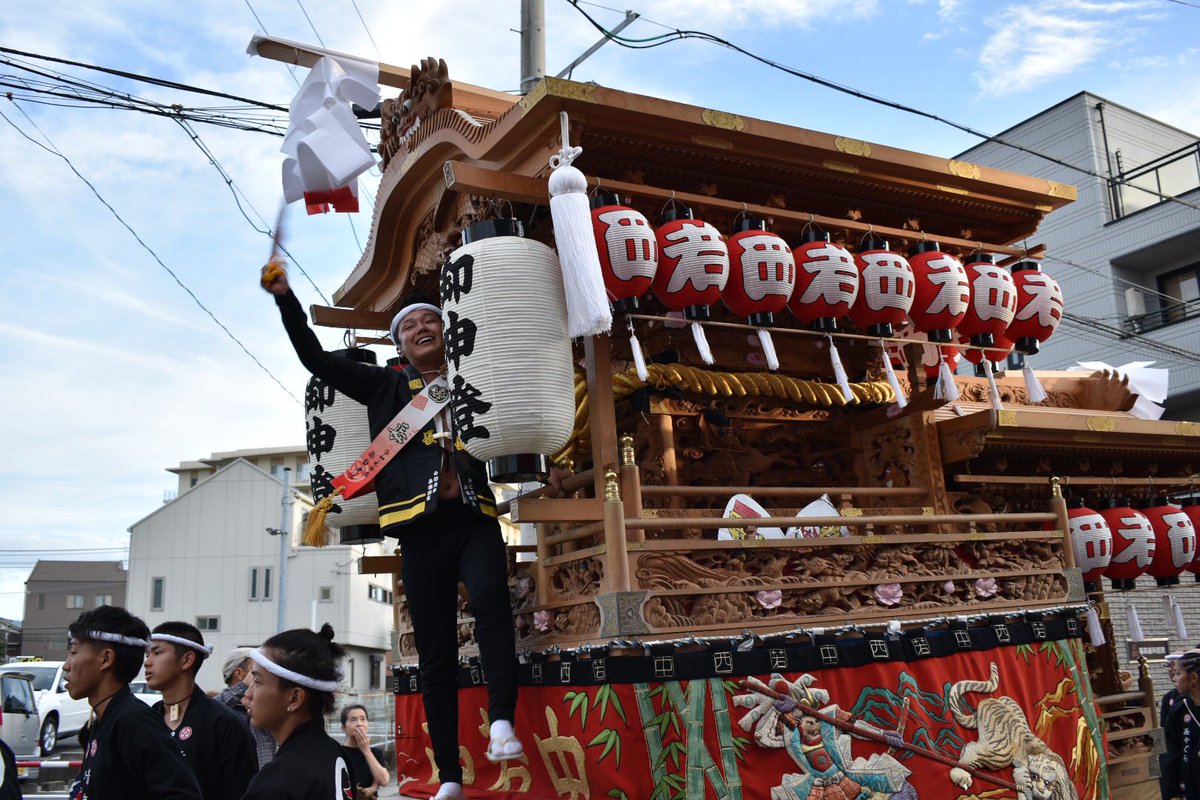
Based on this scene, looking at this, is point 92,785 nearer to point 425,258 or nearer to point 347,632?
point 425,258

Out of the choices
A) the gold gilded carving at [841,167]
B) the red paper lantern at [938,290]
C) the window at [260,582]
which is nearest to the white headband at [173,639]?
the gold gilded carving at [841,167]

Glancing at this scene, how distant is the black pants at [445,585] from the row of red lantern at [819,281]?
1.61m

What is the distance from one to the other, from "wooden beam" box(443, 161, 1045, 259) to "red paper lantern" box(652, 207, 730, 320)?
0.34 m

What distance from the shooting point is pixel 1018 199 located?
304 inches

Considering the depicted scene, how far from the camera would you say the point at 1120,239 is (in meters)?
19.5

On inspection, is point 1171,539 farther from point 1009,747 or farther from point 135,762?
point 135,762

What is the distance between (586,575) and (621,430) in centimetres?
202

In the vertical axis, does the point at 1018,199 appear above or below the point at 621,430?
above

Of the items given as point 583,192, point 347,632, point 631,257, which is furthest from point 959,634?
point 347,632

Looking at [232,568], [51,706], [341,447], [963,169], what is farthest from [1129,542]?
[232,568]

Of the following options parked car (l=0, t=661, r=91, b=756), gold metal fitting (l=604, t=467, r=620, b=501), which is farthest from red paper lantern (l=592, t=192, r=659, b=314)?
parked car (l=0, t=661, r=91, b=756)

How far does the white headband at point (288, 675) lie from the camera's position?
3.19 metres

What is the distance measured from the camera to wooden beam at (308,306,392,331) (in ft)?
24.3

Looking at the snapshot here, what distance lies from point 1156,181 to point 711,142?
17.8 meters
